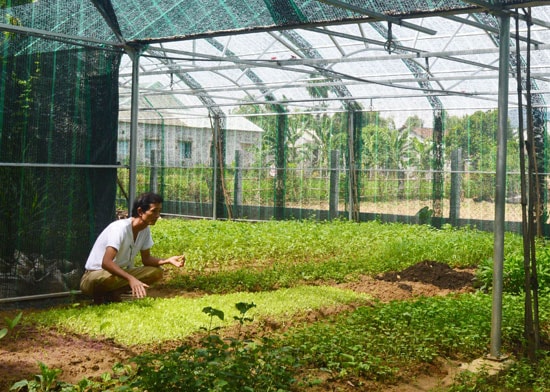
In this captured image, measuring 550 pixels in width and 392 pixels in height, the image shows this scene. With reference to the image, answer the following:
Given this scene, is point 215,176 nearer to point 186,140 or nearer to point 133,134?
point 186,140

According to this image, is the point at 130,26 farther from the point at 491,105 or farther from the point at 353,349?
the point at 491,105

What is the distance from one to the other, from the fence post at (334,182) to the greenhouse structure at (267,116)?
27mm

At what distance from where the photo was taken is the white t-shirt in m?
7.09

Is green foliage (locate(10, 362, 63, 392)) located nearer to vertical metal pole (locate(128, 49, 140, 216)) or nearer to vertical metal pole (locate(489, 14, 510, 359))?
vertical metal pole (locate(489, 14, 510, 359))

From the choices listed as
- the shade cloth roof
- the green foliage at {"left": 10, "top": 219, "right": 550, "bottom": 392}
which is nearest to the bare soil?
the green foliage at {"left": 10, "top": 219, "right": 550, "bottom": 392}

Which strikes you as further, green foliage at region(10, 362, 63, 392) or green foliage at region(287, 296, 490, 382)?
green foliage at region(287, 296, 490, 382)

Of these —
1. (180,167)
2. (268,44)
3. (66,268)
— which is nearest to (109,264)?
(66,268)

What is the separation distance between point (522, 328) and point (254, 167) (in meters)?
13.7

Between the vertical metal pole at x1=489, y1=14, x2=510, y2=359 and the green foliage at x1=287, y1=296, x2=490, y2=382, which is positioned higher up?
the vertical metal pole at x1=489, y1=14, x2=510, y2=359

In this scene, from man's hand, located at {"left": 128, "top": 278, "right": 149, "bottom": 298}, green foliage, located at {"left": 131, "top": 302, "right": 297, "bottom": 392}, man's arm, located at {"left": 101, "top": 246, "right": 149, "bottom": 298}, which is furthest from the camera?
man's arm, located at {"left": 101, "top": 246, "right": 149, "bottom": 298}

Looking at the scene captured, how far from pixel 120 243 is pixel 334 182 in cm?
1222

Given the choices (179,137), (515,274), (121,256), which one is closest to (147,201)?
(121,256)

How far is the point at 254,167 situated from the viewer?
19938 millimetres

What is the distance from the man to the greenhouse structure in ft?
2.10
